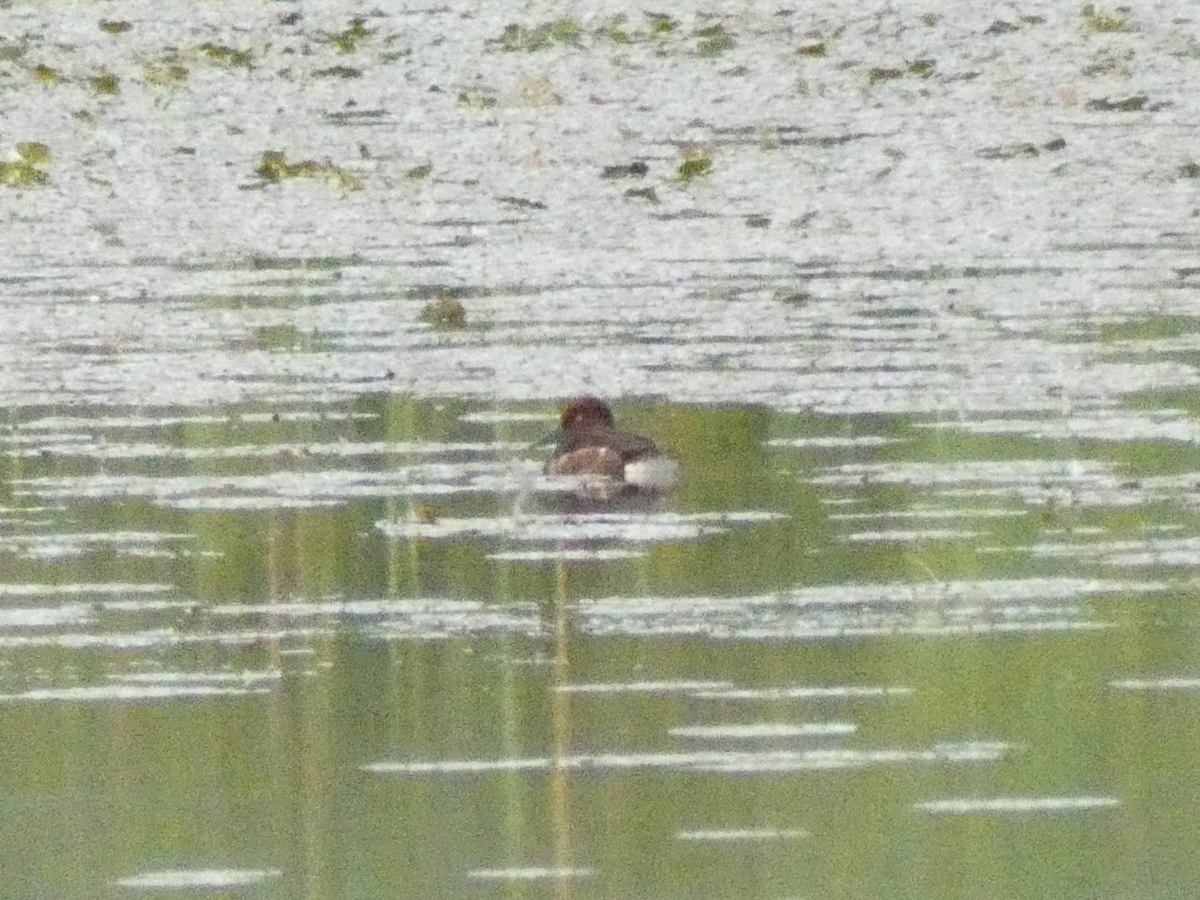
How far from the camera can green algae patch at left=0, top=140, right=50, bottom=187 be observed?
15.7 metres

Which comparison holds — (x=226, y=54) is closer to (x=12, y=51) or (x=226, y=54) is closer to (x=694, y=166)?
(x=12, y=51)

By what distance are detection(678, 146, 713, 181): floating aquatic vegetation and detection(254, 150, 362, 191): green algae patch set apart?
50.3 inches

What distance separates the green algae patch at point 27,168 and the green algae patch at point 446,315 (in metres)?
4.05

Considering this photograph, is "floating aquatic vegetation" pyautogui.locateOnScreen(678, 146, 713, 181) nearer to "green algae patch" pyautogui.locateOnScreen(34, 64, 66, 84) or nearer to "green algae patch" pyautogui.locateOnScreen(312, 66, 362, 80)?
"green algae patch" pyautogui.locateOnScreen(312, 66, 362, 80)

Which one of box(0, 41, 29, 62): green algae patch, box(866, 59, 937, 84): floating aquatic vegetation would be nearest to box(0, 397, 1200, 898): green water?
box(866, 59, 937, 84): floating aquatic vegetation

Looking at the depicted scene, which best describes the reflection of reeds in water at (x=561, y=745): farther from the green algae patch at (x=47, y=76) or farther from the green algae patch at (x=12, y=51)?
the green algae patch at (x=12, y=51)

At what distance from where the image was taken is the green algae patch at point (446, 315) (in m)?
11.7

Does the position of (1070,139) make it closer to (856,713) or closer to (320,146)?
(320,146)

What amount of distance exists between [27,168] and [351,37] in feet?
14.7

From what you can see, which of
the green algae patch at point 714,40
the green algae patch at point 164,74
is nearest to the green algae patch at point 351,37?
the green algae patch at point 164,74

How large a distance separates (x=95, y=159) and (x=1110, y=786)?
11111 millimetres

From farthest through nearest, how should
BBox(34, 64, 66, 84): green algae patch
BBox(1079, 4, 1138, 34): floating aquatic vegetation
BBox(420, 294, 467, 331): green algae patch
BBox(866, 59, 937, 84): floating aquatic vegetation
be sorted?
BBox(1079, 4, 1138, 34): floating aquatic vegetation → BBox(34, 64, 66, 84): green algae patch → BBox(866, 59, 937, 84): floating aquatic vegetation → BBox(420, 294, 467, 331): green algae patch

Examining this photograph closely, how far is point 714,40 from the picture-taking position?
19.4 meters

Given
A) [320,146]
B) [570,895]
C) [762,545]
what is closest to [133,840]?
[570,895]
